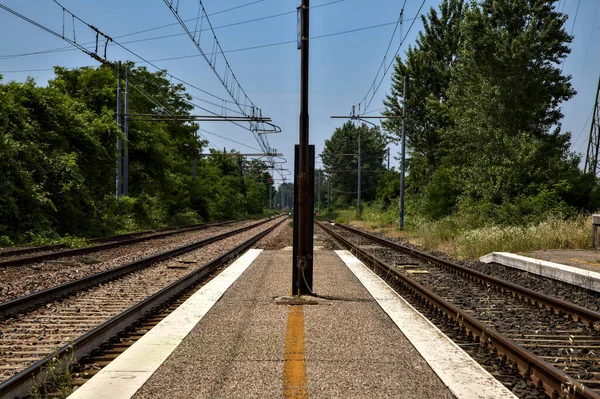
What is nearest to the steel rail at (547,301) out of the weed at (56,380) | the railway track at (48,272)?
the weed at (56,380)

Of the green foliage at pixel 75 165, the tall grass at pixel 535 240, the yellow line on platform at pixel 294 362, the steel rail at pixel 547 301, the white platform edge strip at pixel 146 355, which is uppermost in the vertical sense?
the green foliage at pixel 75 165

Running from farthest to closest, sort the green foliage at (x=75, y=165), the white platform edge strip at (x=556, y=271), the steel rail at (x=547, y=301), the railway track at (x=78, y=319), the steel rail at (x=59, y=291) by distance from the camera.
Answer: the green foliage at (x=75, y=165)
the white platform edge strip at (x=556, y=271)
the steel rail at (x=59, y=291)
the steel rail at (x=547, y=301)
the railway track at (x=78, y=319)

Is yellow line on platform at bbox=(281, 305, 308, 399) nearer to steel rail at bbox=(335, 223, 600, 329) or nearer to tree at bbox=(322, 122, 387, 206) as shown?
steel rail at bbox=(335, 223, 600, 329)

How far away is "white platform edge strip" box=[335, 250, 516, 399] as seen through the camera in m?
4.51

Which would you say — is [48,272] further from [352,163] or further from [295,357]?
[352,163]

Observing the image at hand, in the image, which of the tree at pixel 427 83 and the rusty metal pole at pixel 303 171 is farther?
the tree at pixel 427 83

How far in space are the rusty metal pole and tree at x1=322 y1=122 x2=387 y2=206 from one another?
7884cm

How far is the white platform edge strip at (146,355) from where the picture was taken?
4422 mm

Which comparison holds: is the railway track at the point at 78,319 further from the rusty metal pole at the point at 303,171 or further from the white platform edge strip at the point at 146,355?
the rusty metal pole at the point at 303,171

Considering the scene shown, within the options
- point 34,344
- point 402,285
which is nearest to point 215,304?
point 34,344

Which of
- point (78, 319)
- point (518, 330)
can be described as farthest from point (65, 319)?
point (518, 330)

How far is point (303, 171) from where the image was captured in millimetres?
8953

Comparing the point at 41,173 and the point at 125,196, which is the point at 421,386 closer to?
the point at 41,173

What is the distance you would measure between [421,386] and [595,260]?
33.9 ft
